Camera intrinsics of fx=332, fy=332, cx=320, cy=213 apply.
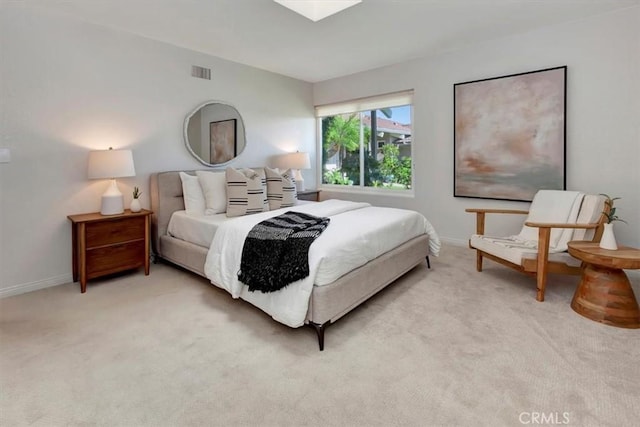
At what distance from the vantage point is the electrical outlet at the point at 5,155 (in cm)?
279

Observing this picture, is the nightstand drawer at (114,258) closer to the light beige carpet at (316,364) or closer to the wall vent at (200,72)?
the light beige carpet at (316,364)

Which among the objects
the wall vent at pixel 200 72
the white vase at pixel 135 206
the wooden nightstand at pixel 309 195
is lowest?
the white vase at pixel 135 206

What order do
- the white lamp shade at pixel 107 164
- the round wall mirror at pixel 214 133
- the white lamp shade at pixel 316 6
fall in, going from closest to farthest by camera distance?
1. the white lamp shade at pixel 316 6
2. the white lamp shade at pixel 107 164
3. the round wall mirror at pixel 214 133

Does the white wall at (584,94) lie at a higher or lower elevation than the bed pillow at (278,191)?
higher

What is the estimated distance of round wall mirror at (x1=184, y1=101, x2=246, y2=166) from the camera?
4090 mm

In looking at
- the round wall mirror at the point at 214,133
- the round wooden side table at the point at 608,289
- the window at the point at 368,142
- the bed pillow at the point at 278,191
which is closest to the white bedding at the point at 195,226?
the bed pillow at the point at 278,191

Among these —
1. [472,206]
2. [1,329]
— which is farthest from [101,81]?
[472,206]

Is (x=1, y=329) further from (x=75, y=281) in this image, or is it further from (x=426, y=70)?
(x=426, y=70)

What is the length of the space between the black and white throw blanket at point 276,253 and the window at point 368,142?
267 centimetres

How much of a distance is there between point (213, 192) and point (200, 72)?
1.62 metres

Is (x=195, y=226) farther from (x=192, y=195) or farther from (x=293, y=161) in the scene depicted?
(x=293, y=161)

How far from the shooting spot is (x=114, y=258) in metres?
3.16

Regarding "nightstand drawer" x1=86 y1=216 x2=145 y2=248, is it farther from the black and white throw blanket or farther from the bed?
the black and white throw blanket

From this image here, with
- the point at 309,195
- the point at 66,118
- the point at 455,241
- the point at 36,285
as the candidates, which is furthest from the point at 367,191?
the point at 36,285
